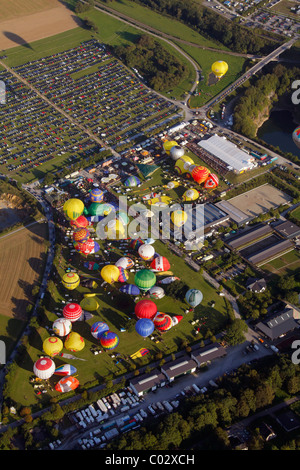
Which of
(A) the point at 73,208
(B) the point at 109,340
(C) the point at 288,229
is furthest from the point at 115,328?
(C) the point at 288,229

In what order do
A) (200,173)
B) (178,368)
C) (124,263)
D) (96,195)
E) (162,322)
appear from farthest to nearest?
(200,173) → (96,195) → (124,263) → (162,322) → (178,368)

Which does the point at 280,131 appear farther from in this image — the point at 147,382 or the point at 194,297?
the point at 147,382

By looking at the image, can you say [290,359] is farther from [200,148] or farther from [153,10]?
[153,10]

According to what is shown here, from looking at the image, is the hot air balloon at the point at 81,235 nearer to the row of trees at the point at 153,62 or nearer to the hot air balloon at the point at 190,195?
the hot air balloon at the point at 190,195

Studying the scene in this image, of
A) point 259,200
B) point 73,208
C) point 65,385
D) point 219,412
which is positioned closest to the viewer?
point 219,412

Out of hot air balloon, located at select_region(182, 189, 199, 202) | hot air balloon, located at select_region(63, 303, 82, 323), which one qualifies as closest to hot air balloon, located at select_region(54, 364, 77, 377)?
hot air balloon, located at select_region(63, 303, 82, 323)

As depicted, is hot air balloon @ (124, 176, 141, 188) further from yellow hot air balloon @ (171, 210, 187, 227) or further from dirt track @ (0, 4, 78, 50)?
dirt track @ (0, 4, 78, 50)
